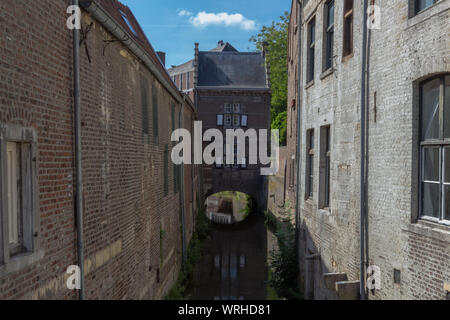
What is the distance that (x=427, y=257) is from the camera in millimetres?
5422

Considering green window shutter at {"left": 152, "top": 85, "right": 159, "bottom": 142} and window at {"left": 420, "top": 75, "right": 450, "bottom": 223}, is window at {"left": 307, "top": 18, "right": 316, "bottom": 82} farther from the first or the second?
window at {"left": 420, "top": 75, "right": 450, "bottom": 223}

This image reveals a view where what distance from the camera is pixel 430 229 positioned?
5.38 meters

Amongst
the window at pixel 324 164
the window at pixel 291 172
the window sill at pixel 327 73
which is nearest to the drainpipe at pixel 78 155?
the window sill at pixel 327 73

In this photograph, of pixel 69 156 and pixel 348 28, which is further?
pixel 348 28

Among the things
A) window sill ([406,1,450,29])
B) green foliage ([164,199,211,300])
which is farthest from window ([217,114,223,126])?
window sill ([406,1,450,29])

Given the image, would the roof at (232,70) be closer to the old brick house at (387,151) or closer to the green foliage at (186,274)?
the green foliage at (186,274)

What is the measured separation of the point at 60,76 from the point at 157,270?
6.24 metres

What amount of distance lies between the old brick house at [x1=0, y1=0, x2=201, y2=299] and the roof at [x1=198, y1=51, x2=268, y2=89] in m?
24.6

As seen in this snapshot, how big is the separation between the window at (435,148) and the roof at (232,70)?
2715 centimetres

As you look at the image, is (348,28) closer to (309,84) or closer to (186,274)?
(309,84)

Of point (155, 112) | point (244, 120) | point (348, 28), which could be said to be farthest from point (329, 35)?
point (244, 120)

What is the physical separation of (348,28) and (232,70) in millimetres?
25989

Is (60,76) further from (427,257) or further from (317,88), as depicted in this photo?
(317,88)
